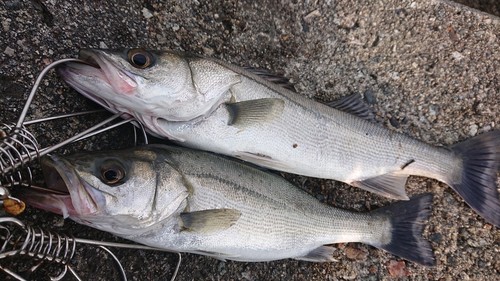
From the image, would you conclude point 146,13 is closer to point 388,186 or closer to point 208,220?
point 208,220

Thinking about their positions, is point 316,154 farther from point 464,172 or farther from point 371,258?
point 464,172

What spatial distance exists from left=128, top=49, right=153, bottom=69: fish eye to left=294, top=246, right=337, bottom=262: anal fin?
4.14 ft

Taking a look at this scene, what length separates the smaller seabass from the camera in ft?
6.09

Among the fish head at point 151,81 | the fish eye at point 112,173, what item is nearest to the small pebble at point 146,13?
the fish head at point 151,81

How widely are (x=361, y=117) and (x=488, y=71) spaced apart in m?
1.09

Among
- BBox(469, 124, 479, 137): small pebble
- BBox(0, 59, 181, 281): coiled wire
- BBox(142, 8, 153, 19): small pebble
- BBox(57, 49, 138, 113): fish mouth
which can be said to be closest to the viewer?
BBox(0, 59, 181, 281): coiled wire

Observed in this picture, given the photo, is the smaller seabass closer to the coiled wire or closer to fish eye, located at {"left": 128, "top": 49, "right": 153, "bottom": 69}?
the coiled wire

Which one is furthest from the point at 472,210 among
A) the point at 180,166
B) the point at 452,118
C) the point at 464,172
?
the point at 180,166

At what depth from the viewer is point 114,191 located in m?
1.88

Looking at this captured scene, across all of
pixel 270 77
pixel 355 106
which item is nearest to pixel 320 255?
pixel 355 106

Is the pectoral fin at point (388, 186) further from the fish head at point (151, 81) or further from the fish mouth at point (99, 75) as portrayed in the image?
the fish mouth at point (99, 75)

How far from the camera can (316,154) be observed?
248 cm

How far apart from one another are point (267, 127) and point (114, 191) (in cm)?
82

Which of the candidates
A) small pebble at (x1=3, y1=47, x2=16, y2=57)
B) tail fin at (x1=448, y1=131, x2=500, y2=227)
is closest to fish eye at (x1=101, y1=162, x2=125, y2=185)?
A: small pebble at (x1=3, y1=47, x2=16, y2=57)
